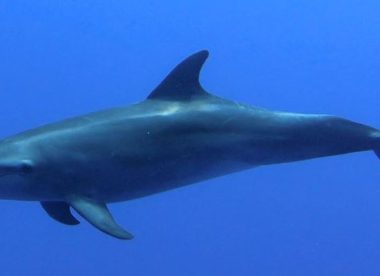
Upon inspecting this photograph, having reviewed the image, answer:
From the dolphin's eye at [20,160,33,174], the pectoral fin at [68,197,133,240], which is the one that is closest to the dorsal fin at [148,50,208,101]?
the pectoral fin at [68,197,133,240]

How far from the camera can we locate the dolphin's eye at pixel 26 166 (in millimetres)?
7105

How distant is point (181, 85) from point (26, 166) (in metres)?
1.97

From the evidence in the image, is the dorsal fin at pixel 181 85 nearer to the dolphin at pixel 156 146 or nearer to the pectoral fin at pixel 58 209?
the dolphin at pixel 156 146

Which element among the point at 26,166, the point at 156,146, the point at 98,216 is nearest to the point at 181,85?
the point at 156,146

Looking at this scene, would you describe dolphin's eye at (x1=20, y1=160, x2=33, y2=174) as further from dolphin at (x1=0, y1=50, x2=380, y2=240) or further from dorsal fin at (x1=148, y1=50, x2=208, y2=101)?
dorsal fin at (x1=148, y1=50, x2=208, y2=101)

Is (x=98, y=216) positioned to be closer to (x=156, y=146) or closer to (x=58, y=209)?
(x=58, y=209)

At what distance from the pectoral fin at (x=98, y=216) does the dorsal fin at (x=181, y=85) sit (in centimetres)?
145

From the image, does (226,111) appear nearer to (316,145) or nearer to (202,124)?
(202,124)

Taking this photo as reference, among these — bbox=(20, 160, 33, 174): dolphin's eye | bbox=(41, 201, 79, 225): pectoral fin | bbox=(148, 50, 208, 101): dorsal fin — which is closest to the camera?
bbox=(20, 160, 33, 174): dolphin's eye

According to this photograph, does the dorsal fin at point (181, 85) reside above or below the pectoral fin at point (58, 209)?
above

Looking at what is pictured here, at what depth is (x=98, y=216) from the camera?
23.1ft

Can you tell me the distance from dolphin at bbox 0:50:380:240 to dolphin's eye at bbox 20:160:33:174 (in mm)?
11

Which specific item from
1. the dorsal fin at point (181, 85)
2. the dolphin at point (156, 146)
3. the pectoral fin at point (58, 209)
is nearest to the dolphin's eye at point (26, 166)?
the dolphin at point (156, 146)

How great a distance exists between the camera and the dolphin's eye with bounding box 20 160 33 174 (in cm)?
711
